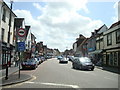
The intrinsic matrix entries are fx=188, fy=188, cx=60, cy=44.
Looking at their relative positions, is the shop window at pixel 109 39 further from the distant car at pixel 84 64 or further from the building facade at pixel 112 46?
the distant car at pixel 84 64

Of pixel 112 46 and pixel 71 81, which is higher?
pixel 112 46

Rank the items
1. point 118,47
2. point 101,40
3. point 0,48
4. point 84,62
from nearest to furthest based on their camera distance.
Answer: point 0,48, point 84,62, point 118,47, point 101,40

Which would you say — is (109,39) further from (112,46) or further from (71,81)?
(71,81)

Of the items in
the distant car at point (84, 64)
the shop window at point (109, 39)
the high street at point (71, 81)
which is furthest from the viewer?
the shop window at point (109, 39)

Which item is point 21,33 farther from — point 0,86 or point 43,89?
point 43,89

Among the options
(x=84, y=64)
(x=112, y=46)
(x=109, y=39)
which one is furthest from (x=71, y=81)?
(x=109, y=39)

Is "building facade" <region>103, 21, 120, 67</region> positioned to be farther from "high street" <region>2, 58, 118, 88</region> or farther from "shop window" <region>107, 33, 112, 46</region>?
"high street" <region>2, 58, 118, 88</region>

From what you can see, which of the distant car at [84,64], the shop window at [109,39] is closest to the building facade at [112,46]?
the shop window at [109,39]

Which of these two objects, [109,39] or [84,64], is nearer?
[84,64]

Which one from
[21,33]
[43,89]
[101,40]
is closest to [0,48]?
[21,33]

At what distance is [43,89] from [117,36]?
21145 mm

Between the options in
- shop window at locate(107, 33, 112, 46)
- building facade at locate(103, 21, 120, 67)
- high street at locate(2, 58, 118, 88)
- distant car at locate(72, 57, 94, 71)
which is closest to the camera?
high street at locate(2, 58, 118, 88)

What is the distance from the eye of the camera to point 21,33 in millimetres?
13688

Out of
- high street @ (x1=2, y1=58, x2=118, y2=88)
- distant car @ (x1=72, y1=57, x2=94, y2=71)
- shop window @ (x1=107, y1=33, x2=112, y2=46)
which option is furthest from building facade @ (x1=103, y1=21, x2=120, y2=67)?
high street @ (x1=2, y1=58, x2=118, y2=88)
